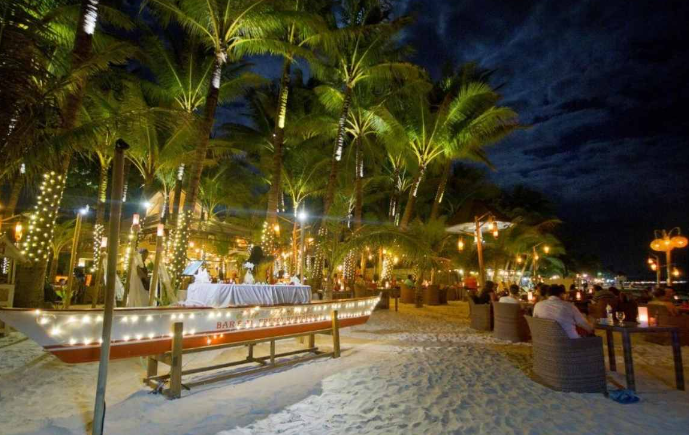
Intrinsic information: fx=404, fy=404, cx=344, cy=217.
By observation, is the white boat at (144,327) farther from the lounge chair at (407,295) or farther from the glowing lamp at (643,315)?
the lounge chair at (407,295)

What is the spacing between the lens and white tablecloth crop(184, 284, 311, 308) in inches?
261

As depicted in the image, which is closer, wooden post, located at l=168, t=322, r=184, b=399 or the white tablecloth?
wooden post, located at l=168, t=322, r=184, b=399

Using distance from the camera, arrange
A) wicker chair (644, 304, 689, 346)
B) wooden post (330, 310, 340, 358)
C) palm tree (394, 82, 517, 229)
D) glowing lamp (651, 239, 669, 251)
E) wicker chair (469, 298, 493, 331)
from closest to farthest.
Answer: wooden post (330, 310, 340, 358), wicker chair (644, 304, 689, 346), wicker chair (469, 298, 493, 331), glowing lamp (651, 239, 669, 251), palm tree (394, 82, 517, 229)

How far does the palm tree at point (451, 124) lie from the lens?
1806 centimetres

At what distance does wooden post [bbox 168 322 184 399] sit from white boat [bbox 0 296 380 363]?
440mm

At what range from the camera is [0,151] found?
5293 mm

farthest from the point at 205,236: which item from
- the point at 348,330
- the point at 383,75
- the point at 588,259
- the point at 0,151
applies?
the point at 588,259

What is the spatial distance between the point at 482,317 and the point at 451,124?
10721mm

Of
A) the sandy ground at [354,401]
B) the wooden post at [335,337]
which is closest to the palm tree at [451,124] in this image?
the wooden post at [335,337]

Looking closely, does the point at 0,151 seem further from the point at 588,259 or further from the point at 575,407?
the point at 588,259

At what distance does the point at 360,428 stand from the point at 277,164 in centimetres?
1114

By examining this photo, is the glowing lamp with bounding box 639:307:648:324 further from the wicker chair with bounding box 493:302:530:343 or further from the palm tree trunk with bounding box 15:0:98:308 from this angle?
the palm tree trunk with bounding box 15:0:98:308

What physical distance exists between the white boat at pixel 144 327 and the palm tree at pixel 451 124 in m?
11.5

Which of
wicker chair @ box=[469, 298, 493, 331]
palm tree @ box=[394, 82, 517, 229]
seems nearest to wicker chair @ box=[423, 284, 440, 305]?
palm tree @ box=[394, 82, 517, 229]
